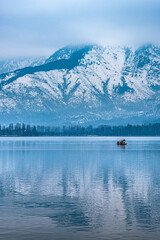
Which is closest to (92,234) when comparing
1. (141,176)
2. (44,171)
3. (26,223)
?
(26,223)

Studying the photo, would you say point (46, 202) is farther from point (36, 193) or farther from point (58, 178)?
point (58, 178)

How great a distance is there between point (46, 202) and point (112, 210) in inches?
289

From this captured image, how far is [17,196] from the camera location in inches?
1831

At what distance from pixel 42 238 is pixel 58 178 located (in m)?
34.2

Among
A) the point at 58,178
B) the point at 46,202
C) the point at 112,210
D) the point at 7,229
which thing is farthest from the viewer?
the point at 58,178

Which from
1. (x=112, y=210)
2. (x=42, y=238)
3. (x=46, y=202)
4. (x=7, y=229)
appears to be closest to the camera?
(x=42, y=238)

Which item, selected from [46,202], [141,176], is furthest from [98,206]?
[141,176]

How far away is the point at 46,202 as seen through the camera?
42938 millimetres

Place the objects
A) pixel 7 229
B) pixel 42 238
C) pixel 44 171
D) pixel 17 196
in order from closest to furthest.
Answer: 1. pixel 42 238
2. pixel 7 229
3. pixel 17 196
4. pixel 44 171

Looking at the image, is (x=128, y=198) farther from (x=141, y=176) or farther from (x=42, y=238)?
(x=141, y=176)

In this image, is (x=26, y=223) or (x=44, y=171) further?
(x=44, y=171)

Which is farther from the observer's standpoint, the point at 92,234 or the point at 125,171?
the point at 125,171

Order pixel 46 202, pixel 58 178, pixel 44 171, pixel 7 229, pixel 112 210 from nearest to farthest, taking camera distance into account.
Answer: pixel 7 229 < pixel 112 210 < pixel 46 202 < pixel 58 178 < pixel 44 171

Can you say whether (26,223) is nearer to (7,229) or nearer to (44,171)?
(7,229)
